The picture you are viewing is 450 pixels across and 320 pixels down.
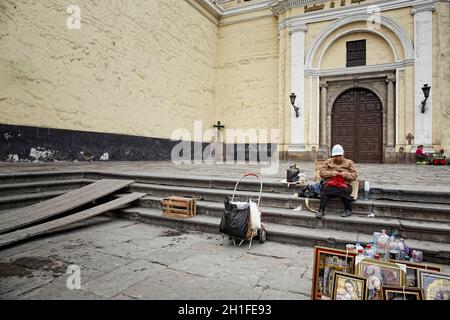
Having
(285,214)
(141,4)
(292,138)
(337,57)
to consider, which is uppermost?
(141,4)

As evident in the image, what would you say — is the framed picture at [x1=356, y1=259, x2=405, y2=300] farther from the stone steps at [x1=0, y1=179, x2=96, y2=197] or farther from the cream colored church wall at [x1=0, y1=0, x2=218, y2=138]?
the cream colored church wall at [x1=0, y1=0, x2=218, y2=138]

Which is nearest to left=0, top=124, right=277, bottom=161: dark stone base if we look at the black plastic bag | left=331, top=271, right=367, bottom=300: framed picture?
the black plastic bag

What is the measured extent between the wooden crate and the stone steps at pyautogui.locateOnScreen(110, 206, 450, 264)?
109 mm

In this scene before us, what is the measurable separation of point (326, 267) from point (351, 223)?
1.82 metres

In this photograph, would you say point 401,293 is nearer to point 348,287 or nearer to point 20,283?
point 348,287

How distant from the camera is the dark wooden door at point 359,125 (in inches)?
510

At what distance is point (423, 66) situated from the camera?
11.8 m

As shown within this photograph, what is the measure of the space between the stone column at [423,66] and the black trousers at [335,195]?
32.5ft

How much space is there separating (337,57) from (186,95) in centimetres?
791

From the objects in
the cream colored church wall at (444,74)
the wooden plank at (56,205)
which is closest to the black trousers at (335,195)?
the wooden plank at (56,205)

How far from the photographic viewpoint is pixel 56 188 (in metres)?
6.02

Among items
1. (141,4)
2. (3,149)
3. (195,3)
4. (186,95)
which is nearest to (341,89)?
(186,95)

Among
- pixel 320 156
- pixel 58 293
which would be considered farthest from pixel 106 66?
pixel 320 156
